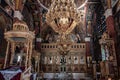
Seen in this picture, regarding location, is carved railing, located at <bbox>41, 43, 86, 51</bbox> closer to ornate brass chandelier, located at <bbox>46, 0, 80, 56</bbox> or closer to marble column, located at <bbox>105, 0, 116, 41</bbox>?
marble column, located at <bbox>105, 0, 116, 41</bbox>

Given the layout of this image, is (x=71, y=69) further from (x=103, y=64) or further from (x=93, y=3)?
(x=93, y=3)

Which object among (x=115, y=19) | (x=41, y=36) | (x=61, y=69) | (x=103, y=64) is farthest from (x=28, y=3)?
(x=103, y=64)

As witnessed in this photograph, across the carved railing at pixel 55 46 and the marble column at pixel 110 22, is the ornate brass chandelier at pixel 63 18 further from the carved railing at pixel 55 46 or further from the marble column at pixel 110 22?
the carved railing at pixel 55 46

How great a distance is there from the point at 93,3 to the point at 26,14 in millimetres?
6758

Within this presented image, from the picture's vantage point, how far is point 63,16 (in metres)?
8.85

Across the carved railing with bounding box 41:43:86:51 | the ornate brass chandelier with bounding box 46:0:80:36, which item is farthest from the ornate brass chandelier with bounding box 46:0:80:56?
the carved railing with bounding box 41:43:86:51

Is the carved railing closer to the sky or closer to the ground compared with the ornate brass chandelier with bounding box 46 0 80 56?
closer to the ground

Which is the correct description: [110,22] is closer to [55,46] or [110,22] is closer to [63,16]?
[63,16]

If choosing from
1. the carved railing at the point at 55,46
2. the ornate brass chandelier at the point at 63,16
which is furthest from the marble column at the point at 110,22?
the carved railing at the point at 55,46

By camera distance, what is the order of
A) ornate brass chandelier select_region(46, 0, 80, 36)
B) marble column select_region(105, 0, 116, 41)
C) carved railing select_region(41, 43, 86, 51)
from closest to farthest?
1. ornate brass chandelier select_region(46, 0, 80, 36)
2. marble column select_region(105, 0, 116, 41)
3. carved railing select_region(41, 43, 86, 51)

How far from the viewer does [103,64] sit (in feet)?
28.8

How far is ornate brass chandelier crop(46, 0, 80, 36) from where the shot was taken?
885cm

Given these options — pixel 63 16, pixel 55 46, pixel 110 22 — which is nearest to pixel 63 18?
pixel 63 16

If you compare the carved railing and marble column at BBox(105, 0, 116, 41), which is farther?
the carved railing
